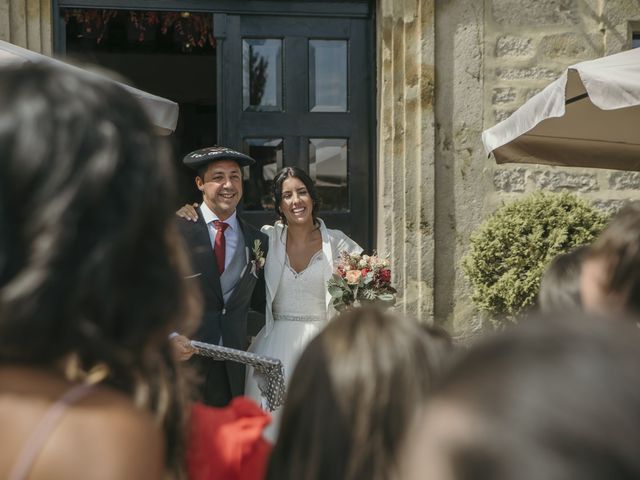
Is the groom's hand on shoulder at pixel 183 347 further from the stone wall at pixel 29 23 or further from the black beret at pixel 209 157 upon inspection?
the stone wall at pixel 29 23

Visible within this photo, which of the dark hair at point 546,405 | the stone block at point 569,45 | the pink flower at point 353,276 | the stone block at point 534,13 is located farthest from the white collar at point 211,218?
the dark hair at point 546,405

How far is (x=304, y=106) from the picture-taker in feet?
20.6

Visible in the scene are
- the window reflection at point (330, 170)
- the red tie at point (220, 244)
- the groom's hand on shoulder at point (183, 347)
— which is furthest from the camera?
the window reflection at point (330, 170)

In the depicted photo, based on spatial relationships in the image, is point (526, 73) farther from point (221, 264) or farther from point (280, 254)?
point (221, 264)

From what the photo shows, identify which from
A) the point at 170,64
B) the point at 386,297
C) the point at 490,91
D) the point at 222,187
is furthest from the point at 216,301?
the point at 170,64

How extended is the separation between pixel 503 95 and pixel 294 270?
210cm

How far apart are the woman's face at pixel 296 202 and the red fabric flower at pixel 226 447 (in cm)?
385

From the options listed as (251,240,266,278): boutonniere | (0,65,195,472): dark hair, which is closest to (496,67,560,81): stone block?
(251,240,266,278): boutonniere

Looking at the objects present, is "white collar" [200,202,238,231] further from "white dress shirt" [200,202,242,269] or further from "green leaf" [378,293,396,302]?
"green leaf" [378,293,396,302]

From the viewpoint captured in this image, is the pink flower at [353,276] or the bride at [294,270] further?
the bride at [294,270]

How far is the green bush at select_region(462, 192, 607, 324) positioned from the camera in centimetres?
521

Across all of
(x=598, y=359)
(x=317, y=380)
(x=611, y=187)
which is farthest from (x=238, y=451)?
(x=611, y=187)

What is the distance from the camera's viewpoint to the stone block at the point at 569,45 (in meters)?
6.04

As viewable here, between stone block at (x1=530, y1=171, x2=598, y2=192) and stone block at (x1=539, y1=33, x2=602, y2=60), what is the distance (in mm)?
877
